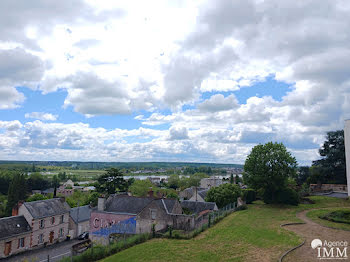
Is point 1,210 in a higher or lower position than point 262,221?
lower

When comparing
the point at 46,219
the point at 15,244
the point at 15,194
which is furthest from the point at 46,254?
the point at 15,194

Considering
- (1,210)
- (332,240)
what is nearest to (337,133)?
(332,240)

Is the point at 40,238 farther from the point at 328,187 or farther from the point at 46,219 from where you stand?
the point at 328,187

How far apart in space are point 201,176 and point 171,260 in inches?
4181

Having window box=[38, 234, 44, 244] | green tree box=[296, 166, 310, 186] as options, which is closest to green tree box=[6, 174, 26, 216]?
window box=[38, 234, 44, 244]

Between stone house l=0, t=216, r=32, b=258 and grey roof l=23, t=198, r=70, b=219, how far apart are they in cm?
173

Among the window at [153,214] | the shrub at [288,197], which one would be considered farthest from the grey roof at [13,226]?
the shrub at [288,197]

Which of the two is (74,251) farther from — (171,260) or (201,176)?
(201,176)

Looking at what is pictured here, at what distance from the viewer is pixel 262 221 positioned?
31156 mm

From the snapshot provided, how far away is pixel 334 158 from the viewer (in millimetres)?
53031

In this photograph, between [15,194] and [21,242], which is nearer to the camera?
[21,242]

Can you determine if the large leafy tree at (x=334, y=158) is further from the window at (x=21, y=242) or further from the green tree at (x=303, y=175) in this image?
the window at (x=21, y=242)

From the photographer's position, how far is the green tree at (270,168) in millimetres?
41219

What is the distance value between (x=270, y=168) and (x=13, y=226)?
39574 mm
